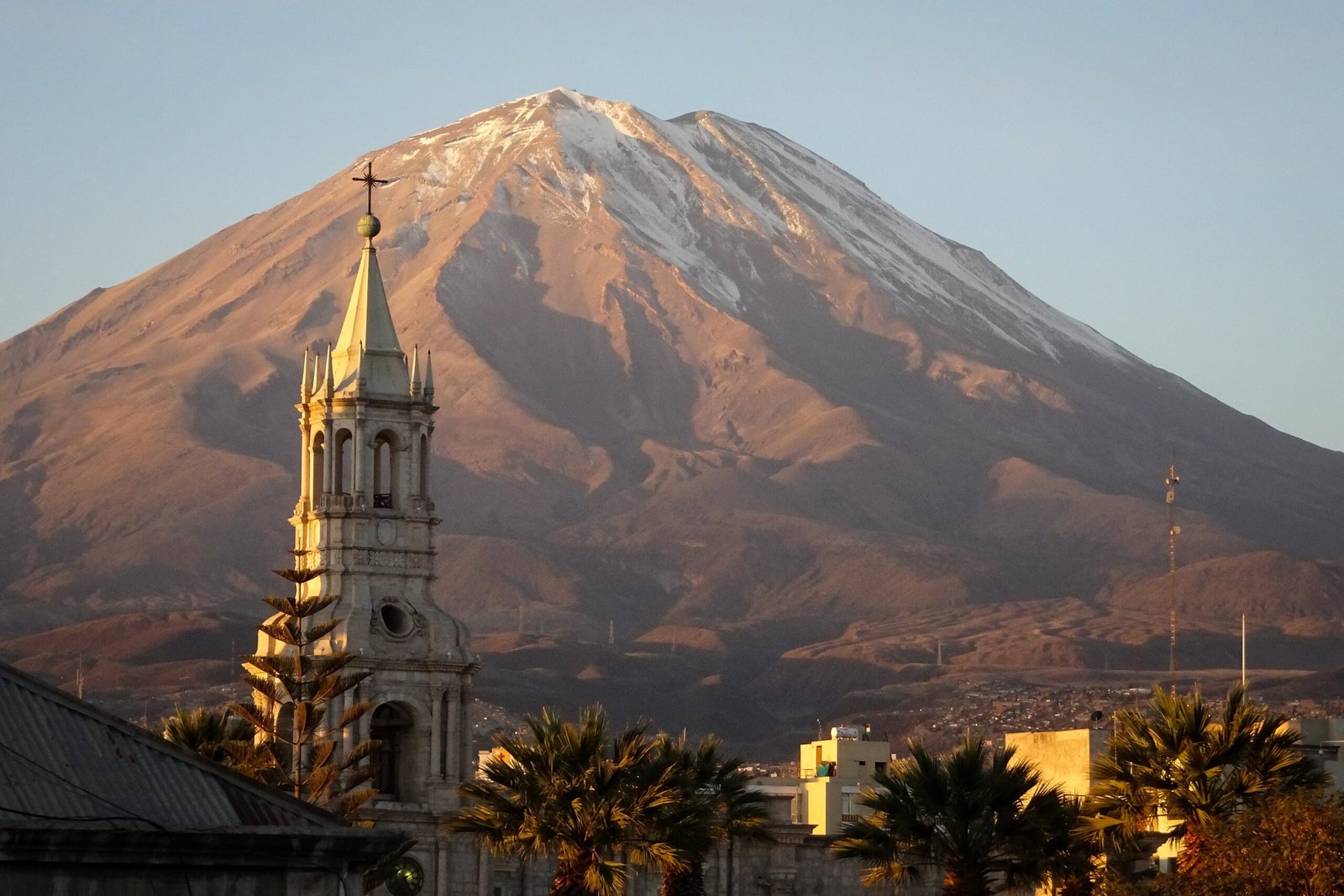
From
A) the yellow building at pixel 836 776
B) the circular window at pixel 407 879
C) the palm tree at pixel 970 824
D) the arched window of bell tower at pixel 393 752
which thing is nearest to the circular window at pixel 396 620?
the arched window of bell tower at pixel 393 752

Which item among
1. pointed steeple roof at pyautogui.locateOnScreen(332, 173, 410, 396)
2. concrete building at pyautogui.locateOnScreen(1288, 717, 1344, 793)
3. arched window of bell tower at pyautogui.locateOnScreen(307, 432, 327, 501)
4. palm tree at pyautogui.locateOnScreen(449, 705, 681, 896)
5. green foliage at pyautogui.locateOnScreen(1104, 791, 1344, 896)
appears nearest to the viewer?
green foliage at pyautogui.locateOnScreen(1104, 791, 1344, 896)

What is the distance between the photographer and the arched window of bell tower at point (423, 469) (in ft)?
220

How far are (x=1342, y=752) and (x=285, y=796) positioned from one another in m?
59.8

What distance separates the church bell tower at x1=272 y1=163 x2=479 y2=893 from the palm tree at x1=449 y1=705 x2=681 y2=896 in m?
13.0

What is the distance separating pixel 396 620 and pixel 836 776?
58229 mm

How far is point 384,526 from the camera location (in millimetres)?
66938

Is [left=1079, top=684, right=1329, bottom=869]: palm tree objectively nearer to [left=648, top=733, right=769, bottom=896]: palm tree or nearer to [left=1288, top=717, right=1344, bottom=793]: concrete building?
[left=648, top=733, right=769, bottom=896]: palm tree

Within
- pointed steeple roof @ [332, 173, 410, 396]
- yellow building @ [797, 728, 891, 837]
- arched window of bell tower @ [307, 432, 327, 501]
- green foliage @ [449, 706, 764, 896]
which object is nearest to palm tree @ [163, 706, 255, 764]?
green foliage @ [449, 706, 764, 896]

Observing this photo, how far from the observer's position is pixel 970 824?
1971 inches

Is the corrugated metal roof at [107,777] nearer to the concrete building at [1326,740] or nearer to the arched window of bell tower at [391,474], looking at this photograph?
the arched window of bell tower at [391,474]

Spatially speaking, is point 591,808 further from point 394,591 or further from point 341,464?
point 341,464

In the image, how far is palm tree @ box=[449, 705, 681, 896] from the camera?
168 feet

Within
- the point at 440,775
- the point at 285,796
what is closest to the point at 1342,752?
the point at 440,775

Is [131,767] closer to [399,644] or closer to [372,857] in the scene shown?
[372,857]
